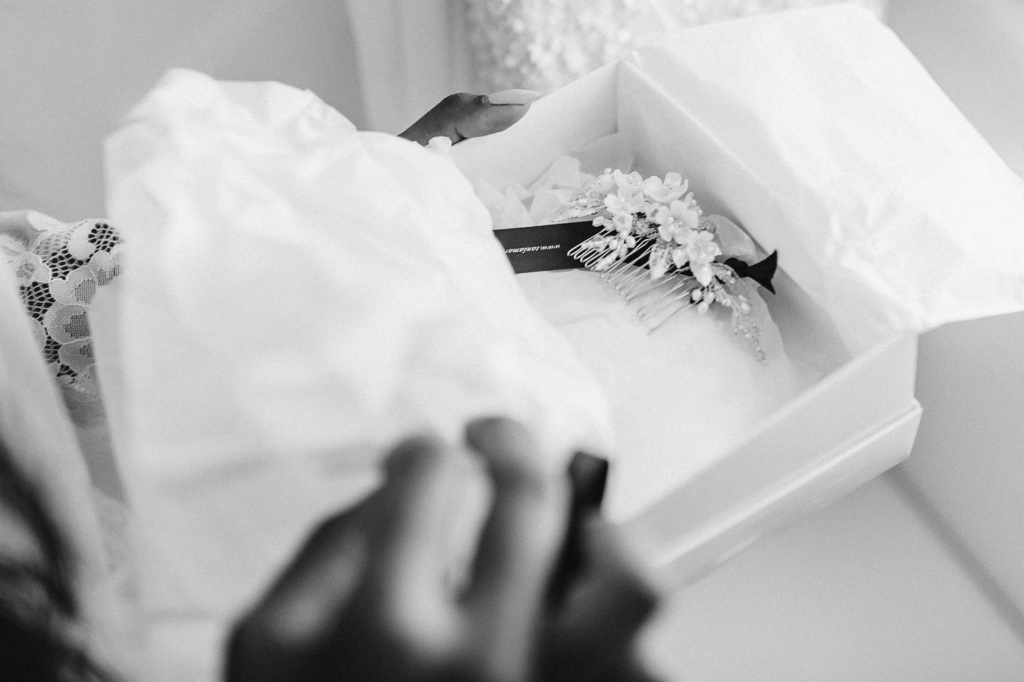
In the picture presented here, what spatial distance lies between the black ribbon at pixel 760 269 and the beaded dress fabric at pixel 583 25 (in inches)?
11.6

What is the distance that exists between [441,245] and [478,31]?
593 millimetres

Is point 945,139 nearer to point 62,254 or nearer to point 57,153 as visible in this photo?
point 62,254

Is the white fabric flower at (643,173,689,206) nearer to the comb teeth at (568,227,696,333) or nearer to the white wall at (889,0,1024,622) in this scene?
the comb teeth at (568,227,696,333)

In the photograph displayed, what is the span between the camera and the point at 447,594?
282 millimetres

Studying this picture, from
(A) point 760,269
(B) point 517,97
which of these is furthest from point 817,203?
(B) point 517,97

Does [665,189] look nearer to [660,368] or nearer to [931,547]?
[660,368]

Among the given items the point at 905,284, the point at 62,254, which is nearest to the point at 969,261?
the point at 905,284

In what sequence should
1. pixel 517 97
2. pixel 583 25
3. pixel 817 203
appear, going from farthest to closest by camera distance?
pixel 583 25, pixel 517 97, pixel 817 203

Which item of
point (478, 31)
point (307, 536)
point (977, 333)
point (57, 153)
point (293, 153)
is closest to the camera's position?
point (307, 536)

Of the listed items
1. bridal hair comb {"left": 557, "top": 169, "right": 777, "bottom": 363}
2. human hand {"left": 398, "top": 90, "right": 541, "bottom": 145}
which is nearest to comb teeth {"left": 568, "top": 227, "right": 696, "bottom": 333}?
bridal hair comb {"left": 557, "top": 169, "right": 777, "bottom": 363}

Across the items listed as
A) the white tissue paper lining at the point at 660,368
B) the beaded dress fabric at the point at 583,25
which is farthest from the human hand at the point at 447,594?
the beaded dress fabric at the point at 583,25

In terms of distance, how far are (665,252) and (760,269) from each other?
7 cm

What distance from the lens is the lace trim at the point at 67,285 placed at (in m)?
0.53

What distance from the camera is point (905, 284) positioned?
494 mm
